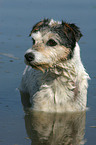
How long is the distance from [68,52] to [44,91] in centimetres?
107

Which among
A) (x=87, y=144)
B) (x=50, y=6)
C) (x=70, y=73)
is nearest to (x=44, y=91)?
(x=70, y=73)

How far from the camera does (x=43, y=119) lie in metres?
8.06

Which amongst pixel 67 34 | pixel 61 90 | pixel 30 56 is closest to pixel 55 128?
pixel 61 90

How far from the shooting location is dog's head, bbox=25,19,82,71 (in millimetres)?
7438

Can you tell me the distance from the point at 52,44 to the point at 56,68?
0.49 meters

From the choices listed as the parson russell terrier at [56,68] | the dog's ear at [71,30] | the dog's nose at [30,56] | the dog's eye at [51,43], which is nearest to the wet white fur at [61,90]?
the parson russell terrier at [56,68]

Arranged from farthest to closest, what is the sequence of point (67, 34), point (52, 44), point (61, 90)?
point (61, 90), point (67, 34), point (52, 44)

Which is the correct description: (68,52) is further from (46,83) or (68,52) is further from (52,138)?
(52,138)

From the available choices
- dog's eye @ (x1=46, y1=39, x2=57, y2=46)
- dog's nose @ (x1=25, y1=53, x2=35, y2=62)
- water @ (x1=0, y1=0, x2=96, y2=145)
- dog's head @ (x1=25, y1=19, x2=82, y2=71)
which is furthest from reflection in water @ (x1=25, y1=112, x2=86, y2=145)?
dog's eye @ (x1=46, y1=39, x2=57, y2=46)

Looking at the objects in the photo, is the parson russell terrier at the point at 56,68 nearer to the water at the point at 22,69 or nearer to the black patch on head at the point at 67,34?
the black patch on head at the point at 67,34

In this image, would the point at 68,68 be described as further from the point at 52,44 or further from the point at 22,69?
the point at 22,69

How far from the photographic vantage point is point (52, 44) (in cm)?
764

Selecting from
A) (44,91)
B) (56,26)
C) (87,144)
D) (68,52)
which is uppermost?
(56,26)

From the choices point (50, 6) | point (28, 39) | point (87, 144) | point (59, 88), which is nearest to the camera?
point (87, 144)
